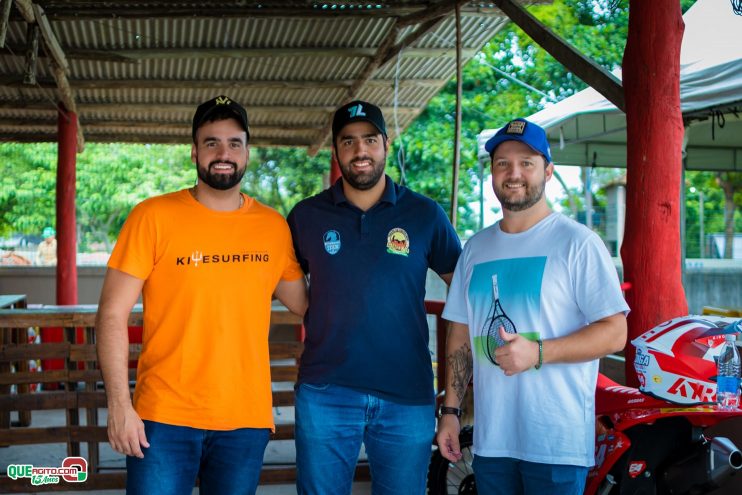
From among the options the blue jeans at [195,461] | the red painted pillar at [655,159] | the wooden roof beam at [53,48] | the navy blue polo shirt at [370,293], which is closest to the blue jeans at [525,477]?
the navy blue polo shirt at [370,293]

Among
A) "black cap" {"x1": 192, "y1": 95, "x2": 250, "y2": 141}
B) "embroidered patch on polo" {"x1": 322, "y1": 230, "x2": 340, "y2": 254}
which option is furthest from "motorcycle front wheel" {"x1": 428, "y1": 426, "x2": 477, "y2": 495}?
"black cap" {"x1": 192, "y1": 95, "x2": 250, "y2": 141}

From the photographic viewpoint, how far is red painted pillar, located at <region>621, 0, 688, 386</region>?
4047 mm

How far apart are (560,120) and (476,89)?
50.5ft

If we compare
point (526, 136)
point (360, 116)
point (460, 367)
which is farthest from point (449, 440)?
point (360, 116)

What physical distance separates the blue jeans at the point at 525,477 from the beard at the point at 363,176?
3.46 ft

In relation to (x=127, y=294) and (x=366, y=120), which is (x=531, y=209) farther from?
(x=127, y=294)

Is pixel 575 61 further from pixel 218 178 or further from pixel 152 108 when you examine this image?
pixel 152 108

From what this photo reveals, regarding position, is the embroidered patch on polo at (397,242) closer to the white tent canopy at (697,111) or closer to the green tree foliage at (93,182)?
the white tent canopy at (697,111)

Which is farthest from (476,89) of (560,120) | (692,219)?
(560,120)

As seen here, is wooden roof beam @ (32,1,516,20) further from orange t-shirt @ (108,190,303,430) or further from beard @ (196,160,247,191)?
orange t-shirt @ (108,190,303,430)

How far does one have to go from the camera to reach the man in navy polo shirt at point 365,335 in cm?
296

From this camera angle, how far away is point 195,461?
111 inches

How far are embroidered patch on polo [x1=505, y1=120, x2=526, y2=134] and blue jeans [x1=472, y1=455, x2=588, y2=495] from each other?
1.08m

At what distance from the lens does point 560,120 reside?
343 inches
